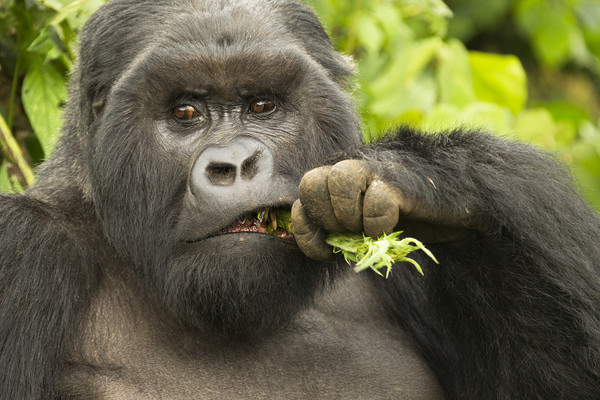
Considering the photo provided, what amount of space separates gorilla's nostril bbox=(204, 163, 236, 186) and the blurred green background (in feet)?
2.55

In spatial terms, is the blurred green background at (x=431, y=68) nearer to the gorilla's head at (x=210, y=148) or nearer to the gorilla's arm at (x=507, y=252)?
the gorilla's arm at (x=507, y=252)

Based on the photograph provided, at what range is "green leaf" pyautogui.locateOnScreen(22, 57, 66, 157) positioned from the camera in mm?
4305

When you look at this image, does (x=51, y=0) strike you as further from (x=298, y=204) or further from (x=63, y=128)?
(x=298, y=204)

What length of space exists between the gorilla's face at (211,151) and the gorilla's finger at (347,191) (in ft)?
1.17

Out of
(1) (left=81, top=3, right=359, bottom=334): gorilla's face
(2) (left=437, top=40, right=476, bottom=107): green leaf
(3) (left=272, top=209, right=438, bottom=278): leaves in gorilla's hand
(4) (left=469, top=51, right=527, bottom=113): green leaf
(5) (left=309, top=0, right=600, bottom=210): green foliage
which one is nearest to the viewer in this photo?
(3) (left=272, top=209, right=438, bottom=278): leaves in gorilla's hand

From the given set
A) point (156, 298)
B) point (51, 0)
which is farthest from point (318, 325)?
point (51, 0)

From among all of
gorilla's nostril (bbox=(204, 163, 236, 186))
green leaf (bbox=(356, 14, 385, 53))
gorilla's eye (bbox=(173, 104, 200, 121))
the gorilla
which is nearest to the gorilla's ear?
the gorilla

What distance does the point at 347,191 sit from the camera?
2.61 m

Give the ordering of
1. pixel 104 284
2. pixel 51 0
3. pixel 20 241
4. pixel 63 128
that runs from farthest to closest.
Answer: pixel 51 0
pixel 63 128
pixel 104 284
pixel 20 241

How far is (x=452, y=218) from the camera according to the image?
2941 millimetres

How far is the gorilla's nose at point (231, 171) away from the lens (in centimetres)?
288

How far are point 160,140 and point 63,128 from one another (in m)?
0.86

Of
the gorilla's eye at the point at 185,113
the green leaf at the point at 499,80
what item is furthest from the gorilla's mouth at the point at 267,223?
the green leaf at the point at 499,80

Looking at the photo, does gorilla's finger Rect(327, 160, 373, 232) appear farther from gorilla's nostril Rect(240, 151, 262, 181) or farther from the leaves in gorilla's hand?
gorilla's nostril Rect(240, 151, 262, 181)
